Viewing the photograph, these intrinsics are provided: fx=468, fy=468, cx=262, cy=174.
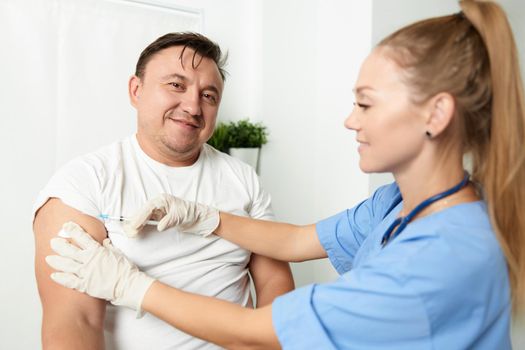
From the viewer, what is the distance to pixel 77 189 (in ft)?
4.11

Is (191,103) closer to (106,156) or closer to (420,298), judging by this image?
(106,156)

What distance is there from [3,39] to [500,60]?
192 cm

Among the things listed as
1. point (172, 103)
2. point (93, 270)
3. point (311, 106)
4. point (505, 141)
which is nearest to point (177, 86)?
point (172, 103)

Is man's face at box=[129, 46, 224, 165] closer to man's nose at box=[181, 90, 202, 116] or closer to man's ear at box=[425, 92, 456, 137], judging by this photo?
man's nose at box=[181, 90, 202, 116]

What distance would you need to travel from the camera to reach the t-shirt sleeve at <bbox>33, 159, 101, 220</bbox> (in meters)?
1.23

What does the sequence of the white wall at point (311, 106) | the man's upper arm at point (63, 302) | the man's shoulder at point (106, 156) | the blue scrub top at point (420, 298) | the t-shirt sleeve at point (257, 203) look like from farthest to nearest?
the white wall at point (311, 106), the t-shirt sleeve at point (257, 203), the man's shoulder at point (106, 156), the man's upper arm at point (63, 302), the blue scrub top at point (420, 298)

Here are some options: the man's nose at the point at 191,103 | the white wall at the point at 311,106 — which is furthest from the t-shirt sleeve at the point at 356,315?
the white wall at the point at 311,106

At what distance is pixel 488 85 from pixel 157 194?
0.92 meters

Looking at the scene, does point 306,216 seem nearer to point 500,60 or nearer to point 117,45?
point 117,45

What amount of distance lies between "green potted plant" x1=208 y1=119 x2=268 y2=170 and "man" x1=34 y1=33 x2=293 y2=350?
84cm

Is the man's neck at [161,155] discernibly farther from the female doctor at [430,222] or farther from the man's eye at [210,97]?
the female doctor at [430,222]

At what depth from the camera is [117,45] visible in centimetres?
224

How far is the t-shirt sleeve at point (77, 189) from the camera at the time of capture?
4.05ft

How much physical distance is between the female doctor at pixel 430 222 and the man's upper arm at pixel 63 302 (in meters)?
0.16
